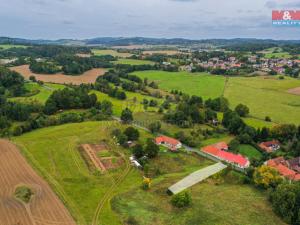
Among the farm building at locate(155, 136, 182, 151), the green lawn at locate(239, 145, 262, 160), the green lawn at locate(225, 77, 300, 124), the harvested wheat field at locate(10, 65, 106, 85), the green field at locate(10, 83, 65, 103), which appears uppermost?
the harvested wheat field at locate(10, 65, 106, 85)

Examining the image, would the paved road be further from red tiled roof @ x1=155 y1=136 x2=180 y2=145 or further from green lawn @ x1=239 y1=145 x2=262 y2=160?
red tiled roof @ x1=155 y1=136 x2=180 y2=145

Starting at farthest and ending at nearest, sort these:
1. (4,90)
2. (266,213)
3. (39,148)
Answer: (4,90) → (39,148) → (266,213)

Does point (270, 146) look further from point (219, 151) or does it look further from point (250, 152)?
point (219, 151)

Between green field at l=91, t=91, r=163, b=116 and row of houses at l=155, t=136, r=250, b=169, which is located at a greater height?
green field at l=91, t=91, r=163, b=116

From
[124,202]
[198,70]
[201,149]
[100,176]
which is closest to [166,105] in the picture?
[201,149]

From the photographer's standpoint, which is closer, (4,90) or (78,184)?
(78,184)

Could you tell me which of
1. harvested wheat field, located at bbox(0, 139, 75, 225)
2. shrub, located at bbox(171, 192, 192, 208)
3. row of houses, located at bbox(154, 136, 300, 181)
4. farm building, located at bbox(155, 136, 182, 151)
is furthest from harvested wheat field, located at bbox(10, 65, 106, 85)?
shrub, located at bbox(171, 192, 192, 208)

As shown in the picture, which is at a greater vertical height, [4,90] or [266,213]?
[4,90]

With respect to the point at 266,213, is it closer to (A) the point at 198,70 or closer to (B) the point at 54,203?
(B) the point at 54,203
